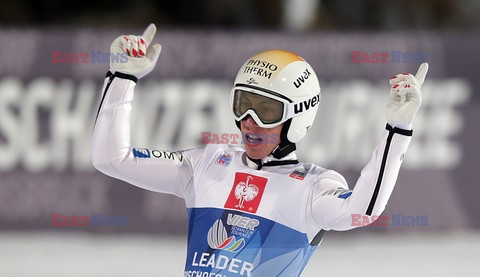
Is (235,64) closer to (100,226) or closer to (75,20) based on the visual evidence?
(100,226)

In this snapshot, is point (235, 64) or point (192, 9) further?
point (192, 9)

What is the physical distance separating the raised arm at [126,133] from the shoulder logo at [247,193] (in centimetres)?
31

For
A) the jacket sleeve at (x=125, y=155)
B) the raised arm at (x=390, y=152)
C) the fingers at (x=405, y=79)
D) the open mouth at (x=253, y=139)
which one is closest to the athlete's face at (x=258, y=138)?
the open mouth at (x=253, y=139)

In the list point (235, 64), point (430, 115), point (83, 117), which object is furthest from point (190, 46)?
point (430, 115)

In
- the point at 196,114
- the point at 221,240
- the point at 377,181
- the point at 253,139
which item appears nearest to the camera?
the point at 377,181

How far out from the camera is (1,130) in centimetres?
920

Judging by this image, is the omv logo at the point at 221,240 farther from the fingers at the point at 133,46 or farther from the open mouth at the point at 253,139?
the fingers at the point at 133,46

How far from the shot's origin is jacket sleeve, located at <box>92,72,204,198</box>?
441cm

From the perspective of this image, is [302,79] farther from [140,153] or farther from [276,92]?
[140,153]

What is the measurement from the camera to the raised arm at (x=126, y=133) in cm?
441

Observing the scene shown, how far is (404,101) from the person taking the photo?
12.6 ft

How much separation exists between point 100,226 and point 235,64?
2195 millimetres

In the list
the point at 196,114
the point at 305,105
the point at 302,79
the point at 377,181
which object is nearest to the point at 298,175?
the point at 305,105

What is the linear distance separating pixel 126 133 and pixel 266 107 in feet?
2.33
